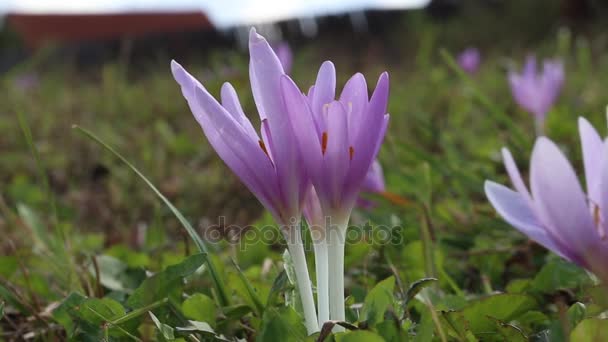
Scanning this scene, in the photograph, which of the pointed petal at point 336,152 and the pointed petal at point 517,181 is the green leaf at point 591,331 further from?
the pointed petal at point 336,152

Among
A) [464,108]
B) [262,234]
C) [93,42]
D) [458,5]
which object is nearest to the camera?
[262,234]

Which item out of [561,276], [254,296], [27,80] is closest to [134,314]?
[254,296]

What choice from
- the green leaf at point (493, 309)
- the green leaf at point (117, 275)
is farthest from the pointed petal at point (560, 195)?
the green leaf at point (117, 275)

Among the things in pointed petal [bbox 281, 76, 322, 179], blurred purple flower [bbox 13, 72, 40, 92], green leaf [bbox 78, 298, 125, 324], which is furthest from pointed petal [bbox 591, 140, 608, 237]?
blurred purple flower [bbox 13, 72, 40, 92]

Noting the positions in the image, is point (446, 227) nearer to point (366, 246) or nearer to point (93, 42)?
point (366, 246)

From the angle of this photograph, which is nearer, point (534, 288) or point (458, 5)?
point (534, 288)

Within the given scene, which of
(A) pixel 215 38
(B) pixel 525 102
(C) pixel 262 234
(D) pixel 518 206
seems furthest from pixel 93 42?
(D) pixel 518 206

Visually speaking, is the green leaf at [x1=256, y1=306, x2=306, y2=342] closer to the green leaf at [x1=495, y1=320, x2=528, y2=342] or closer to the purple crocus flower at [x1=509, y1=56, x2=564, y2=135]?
the green leaf at [x1=495, y1=320, x2=528, y2=342]
